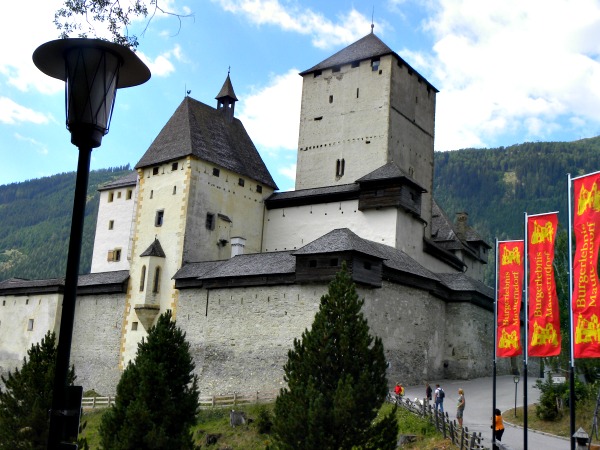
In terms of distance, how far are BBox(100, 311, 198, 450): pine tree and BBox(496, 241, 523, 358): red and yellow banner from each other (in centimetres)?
809

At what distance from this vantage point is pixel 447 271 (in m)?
39.7

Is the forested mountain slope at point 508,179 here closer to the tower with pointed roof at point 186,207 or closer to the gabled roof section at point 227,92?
the gabled roof section at point 227,92

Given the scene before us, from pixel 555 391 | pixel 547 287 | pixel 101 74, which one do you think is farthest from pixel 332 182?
pixel 101 74

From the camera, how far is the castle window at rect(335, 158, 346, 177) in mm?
38909

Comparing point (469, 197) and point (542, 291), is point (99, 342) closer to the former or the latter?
point (542, 291)

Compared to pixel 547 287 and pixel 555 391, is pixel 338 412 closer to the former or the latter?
pixel 547 287

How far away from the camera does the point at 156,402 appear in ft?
60.1

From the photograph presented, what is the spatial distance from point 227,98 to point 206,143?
236 inches

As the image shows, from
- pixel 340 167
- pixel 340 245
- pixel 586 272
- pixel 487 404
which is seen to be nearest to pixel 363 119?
pixel 340 167

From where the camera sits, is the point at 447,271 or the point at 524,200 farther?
the point at 524,200

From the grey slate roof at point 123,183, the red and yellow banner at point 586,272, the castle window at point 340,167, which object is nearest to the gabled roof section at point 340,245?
the castle window at point 340,167

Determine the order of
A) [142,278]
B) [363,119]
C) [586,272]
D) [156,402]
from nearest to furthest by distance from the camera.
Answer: [586,272]
[156,402]
[142,278]
[363,119]

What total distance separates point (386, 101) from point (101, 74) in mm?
33352

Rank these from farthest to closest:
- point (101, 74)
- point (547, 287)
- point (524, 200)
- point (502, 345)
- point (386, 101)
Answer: point (524, 200) < point (386, 101) < point (502, 345) < point (547, 287) < point (101, 74)
